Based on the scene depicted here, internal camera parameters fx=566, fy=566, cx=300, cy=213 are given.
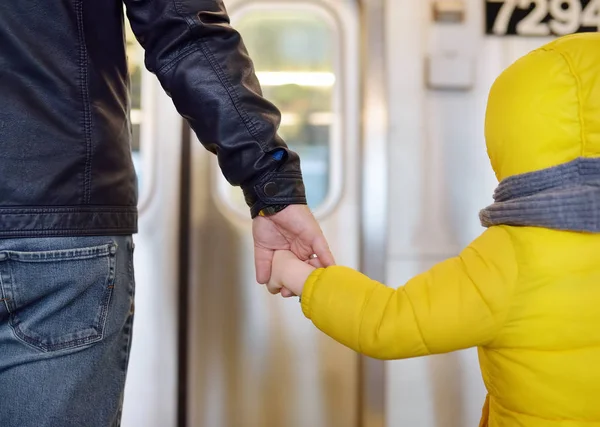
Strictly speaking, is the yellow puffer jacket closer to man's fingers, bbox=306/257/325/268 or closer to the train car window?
man's fingers, bbox=306/257/325/268

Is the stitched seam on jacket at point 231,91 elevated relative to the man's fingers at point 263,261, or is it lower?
elevated

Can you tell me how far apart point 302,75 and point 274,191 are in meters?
0.98

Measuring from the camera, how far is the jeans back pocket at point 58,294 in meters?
0.74

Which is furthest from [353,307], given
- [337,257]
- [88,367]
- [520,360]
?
[337,257]

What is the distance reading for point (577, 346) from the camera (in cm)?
86

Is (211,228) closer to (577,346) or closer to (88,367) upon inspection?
(88,367)

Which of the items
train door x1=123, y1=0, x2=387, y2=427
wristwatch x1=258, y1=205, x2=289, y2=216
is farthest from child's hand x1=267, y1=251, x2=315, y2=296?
train door x1=123, y1=0, x2=387, y2=427

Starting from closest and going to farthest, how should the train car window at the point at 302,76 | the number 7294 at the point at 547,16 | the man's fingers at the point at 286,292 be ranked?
the man's fingers at the point at 286,292 → the number 7294 at the point at 547,16 → the train car window at the point at 302,76

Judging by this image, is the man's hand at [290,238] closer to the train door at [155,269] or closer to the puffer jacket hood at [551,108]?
the puffer jacket hood at [551,108]

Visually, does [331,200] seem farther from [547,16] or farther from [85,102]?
[85,102]

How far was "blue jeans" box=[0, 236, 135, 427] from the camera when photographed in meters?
0.75

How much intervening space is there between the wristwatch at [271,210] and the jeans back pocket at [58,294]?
0.89ft

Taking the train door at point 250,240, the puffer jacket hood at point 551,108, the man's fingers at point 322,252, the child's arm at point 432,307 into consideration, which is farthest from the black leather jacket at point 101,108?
the train door at point 250,240

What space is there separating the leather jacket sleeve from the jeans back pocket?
0.81 feet
